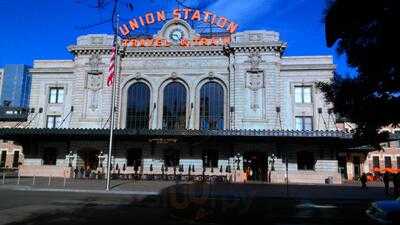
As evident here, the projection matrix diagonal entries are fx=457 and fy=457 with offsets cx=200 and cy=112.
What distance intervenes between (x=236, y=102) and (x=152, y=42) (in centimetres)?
1296

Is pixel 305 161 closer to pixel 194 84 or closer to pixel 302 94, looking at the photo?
pixel 302 94

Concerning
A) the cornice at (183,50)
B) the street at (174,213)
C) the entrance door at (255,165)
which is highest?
the cornice at (183,50)

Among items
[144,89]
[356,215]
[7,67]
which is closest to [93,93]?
[144,89]

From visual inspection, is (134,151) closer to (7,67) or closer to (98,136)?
(98,136)

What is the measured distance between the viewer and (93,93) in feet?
181

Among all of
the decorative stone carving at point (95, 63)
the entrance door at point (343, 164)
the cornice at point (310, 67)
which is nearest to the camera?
the cornice at point (310, 67)

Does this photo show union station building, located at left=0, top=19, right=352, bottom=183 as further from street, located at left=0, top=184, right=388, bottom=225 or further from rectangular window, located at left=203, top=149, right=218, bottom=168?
street, located at left=0, top=184, right=388, bottom=225

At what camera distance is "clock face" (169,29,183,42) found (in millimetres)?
56759

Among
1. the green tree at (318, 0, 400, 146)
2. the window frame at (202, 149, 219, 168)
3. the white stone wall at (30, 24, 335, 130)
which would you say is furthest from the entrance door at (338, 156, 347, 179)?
the green tree at (318, 0, 400, 146)

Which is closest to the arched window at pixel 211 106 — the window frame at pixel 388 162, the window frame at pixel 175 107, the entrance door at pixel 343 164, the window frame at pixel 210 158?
the window frame at pixel 175 107

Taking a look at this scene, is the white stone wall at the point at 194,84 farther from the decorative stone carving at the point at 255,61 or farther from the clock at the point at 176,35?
the clock at the point at 176,35

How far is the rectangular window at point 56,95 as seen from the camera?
2251 inches

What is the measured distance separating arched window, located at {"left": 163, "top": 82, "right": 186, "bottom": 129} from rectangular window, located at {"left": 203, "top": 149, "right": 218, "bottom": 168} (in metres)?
4.60

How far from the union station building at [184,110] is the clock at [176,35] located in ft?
0.58
